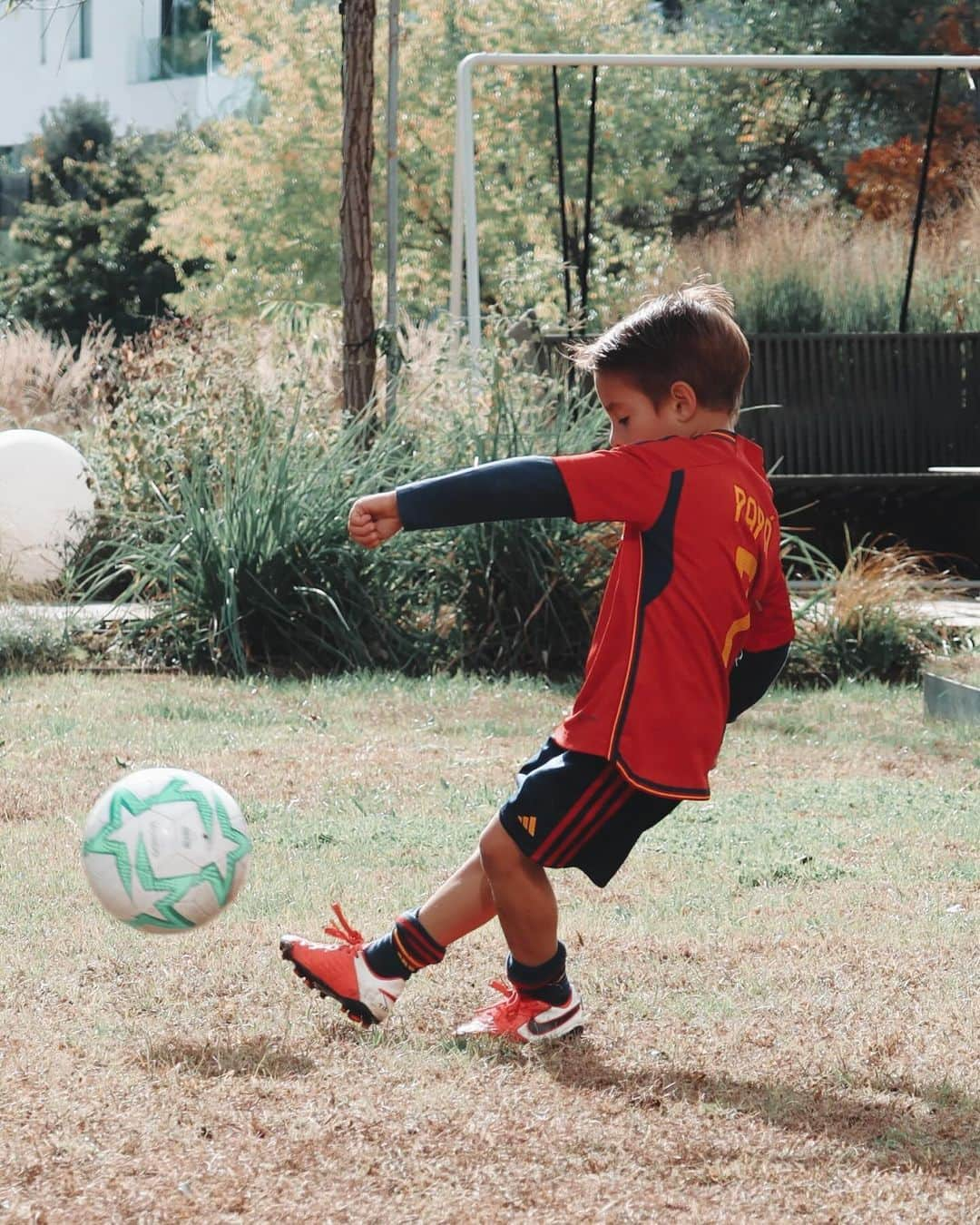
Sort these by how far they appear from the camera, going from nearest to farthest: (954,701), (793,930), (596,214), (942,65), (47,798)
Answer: (793,930)
(47,798)
(954,701)
(942,65)
(596,214)

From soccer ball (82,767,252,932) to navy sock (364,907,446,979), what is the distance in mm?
377

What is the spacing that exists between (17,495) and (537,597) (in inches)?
134

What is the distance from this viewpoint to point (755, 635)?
136 inches

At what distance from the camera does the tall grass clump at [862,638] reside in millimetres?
8688

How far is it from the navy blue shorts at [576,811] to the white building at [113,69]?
4064 centimetres

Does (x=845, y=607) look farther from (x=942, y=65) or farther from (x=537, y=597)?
(x=942, y=65)

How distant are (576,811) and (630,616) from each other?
40 centimetres

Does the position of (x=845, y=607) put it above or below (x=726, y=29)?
below

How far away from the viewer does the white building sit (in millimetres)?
43719

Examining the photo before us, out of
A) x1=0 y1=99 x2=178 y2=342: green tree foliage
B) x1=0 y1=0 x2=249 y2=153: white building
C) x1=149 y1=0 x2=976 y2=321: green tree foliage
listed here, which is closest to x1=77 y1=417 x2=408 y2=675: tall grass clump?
x1=149 y1=0 x2=976 y2=321: green tree foliage

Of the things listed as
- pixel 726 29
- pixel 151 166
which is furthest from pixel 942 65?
pixel 151 166

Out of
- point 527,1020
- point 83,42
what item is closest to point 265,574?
point 527,1020

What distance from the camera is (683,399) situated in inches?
128

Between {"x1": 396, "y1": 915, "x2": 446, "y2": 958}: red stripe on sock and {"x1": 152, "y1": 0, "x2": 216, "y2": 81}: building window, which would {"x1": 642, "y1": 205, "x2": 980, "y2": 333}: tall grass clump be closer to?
{"x1": 396, "y1": 915, "x2": 446, "y2": 958}: red stripe on sock
